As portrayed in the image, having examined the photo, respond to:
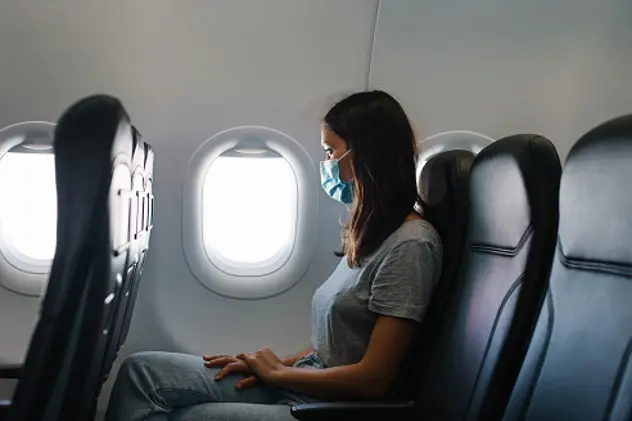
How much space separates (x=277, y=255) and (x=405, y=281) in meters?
1.09

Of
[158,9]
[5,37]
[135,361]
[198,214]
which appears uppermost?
[158,9]

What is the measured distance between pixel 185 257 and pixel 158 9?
897mm

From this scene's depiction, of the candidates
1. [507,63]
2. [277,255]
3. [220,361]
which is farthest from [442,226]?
[507,63]

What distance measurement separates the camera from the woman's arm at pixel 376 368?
61.7 inches

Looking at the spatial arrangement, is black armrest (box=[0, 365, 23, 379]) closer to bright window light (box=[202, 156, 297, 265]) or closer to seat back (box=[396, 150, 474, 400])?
bright window light (box=[202, 156, 297, 265])

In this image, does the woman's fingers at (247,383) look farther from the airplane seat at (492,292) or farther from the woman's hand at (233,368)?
the airplane seat at (492,292)

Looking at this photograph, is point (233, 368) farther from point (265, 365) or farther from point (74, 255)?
point (74, 255)

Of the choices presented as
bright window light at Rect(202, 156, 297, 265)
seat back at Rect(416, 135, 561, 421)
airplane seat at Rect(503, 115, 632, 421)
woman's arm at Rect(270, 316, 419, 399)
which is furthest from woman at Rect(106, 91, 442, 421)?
bright window light at Rect(202, 156, 297, 265)

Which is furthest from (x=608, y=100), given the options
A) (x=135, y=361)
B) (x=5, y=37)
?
(x=5, y=37)

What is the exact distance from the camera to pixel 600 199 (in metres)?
1.09

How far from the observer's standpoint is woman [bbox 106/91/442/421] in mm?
1588

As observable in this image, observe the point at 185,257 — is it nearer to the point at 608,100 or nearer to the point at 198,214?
the point at 198,214

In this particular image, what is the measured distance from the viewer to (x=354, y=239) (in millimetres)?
Result: 1755

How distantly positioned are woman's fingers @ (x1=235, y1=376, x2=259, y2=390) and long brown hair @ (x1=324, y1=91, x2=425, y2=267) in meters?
0.40
